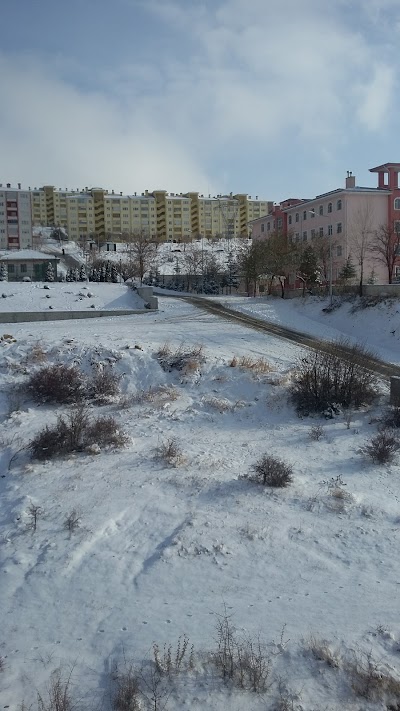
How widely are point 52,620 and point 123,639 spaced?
104cm

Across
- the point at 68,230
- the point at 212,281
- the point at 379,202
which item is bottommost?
the point at 212,281

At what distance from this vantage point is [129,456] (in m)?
12.5

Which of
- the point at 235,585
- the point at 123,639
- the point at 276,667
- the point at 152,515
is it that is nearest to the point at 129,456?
the point at 152,515

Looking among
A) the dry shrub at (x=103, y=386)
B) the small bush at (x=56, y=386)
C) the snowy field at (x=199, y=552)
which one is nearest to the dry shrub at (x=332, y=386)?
the snowy field at (x=199, y=552)

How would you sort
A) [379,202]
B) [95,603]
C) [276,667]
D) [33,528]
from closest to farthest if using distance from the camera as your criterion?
[276,667], [95,603], [33,528], [379,202]

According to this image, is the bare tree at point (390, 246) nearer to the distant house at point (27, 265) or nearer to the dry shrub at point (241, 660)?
the distant house at point (27, 265)

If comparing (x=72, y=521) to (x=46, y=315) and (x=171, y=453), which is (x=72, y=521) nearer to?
(x=171, y=453)

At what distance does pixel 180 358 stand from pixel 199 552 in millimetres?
10549

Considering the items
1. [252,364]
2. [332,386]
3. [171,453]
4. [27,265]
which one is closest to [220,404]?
[332,386]

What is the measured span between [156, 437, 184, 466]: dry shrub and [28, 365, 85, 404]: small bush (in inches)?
160

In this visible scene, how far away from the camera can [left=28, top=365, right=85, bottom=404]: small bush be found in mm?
15648

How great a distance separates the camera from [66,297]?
108 ft

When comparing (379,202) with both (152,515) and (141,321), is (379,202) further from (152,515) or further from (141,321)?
(152,515)

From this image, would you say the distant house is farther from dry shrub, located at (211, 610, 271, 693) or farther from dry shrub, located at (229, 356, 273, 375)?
dry shrub, located at (211, 610, 271, 693)
